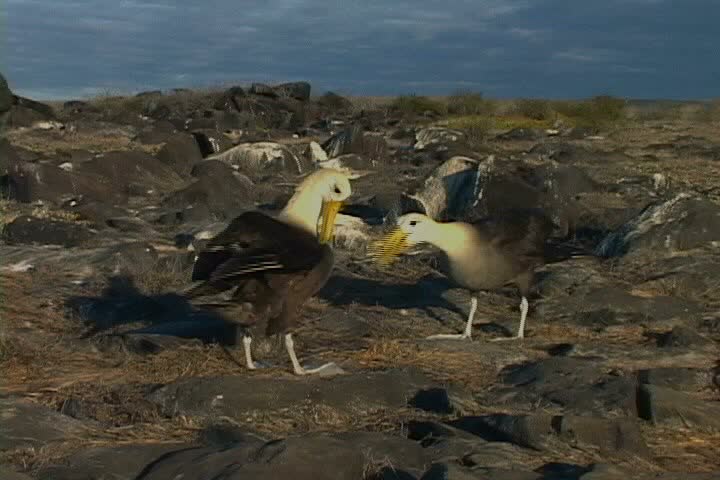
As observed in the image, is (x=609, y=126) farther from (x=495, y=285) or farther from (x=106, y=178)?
(x=495, y=285)

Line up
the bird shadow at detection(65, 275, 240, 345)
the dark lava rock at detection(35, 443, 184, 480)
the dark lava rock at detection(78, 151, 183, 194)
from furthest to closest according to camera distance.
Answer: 1. the dark lava rock at detection(78, 151, 183, 194)
2. the bird shadow at detection(65, 275, 240, 345)
3. the dark lava rock at detection(35, 443, 184, 480)

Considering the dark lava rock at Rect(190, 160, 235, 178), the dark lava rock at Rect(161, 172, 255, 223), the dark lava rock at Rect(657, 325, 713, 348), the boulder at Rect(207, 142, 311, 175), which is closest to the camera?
the dark lava rock at Rect(657, 325, 713, 348)

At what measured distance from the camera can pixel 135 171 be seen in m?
19.3

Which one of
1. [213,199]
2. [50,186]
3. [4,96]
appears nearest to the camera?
[213,199]

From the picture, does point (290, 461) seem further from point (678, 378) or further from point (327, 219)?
point (678, 378)

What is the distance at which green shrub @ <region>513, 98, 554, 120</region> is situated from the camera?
5028 cm

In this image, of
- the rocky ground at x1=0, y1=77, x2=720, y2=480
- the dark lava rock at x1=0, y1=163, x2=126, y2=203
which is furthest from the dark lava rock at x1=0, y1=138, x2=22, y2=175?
the rocky ground at x1=0, y1=77, x2=720, y2=480

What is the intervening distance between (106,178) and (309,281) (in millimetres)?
12198

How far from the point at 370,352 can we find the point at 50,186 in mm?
10336

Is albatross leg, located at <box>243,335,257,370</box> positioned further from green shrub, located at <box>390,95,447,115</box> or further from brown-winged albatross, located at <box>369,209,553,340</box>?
green shrub, located at <box>390,95,447,115</box>

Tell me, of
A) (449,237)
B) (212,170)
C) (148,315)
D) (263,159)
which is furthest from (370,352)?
(263,159)

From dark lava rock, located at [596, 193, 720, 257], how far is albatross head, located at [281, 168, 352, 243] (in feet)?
17.1

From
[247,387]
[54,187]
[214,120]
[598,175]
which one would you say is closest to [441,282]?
[247,387]

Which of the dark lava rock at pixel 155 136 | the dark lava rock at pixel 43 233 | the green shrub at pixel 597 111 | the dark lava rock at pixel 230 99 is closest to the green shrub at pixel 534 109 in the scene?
the green shrub at pixel 597 111
